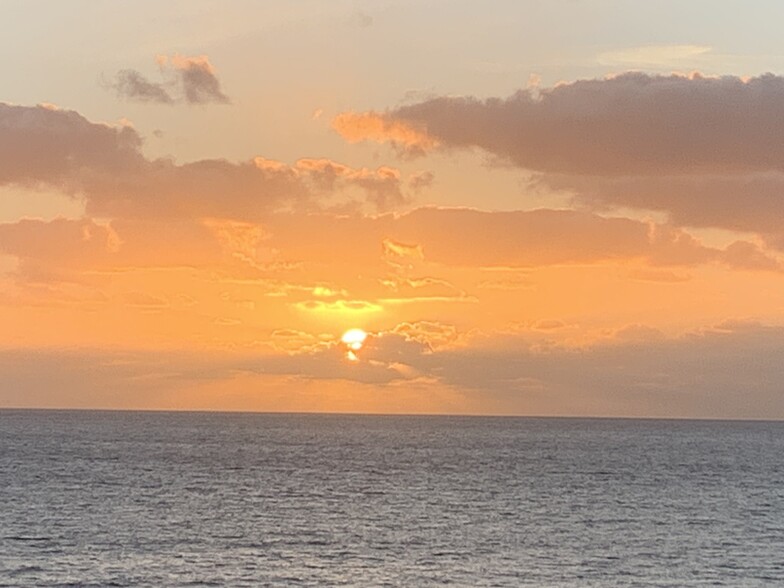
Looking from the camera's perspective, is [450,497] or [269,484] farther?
[269,484]

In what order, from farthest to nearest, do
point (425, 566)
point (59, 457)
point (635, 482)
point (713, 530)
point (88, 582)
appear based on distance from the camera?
point (59, 457)
point (635, 482)
point (713, 530)
point (425, 566)
point (88, 582)

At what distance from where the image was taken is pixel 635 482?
5512 inches

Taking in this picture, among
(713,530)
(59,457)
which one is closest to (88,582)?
(713,530)

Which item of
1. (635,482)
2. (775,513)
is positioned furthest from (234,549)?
(635,482)

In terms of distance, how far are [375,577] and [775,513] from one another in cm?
5041

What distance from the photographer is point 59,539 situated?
7944 cm

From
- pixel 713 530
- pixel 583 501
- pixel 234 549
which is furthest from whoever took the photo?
pixel 583 501

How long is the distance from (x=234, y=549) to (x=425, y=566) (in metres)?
12.5

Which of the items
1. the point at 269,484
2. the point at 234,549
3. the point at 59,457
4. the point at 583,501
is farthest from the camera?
the point at 59,457

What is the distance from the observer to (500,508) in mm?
105688

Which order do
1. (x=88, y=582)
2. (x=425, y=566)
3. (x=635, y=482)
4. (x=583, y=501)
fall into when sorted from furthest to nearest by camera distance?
(x=635, y=482) → (x=583, y=501) → (x=425, y=566) → (x=88, y=582)

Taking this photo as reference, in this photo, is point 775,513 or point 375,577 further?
point 775,513

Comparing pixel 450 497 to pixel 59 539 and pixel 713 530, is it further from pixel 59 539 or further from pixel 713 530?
pixel 59 539

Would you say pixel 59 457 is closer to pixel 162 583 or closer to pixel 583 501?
pixel 583 501
